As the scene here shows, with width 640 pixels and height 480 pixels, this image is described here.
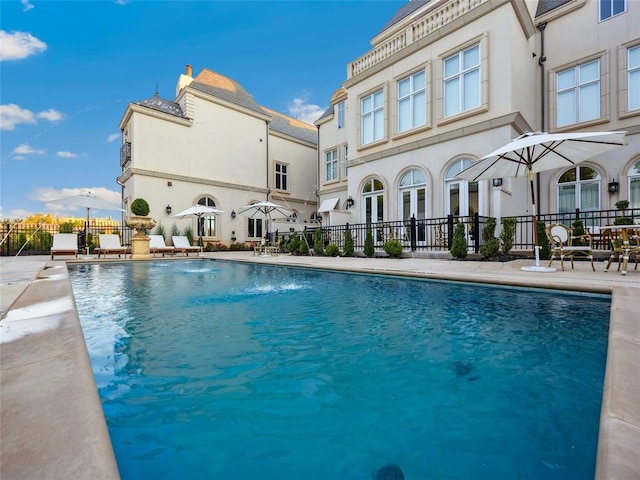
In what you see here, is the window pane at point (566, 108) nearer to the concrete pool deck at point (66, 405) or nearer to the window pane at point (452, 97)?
the window pane at point (452, 97)

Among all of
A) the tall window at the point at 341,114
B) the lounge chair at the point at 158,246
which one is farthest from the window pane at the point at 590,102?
the lounge chair at the point at 158,246

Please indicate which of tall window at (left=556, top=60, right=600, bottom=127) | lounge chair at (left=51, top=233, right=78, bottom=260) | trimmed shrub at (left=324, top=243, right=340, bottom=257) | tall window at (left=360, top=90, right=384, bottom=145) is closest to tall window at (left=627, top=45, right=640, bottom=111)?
tall window at (left=556, top=60, right=600, bottom=127)

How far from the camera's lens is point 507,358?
266 centimetres

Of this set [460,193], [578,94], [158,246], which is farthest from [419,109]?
[158,246]

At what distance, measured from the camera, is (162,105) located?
18469mm

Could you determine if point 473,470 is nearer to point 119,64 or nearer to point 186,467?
point 186,467

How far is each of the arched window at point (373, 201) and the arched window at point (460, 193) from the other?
3.06 metres

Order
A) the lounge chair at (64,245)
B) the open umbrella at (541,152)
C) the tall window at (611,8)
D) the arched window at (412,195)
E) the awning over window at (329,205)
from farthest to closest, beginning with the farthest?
the awning over window at (329,205) < the lounge chair at (64,245) < the arched window at (412,195) < the tall window at (611,8) < the open umbrella at (541,152)

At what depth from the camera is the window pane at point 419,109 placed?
12.7m

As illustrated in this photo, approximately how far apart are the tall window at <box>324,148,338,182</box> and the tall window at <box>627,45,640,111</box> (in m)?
13.1

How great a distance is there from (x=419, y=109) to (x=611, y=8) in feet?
22.9

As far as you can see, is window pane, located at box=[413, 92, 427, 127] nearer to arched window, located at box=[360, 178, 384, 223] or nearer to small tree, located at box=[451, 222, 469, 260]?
arched window, located at box=[360, 178, 384, 223]

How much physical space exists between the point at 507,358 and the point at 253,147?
21.3 meters

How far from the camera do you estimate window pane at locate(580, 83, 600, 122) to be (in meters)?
11.4
